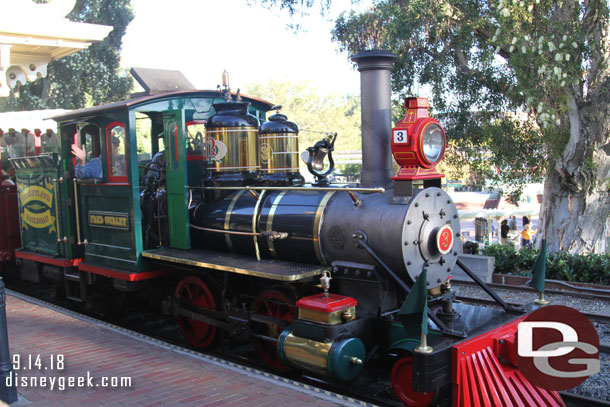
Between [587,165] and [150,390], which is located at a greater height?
[587,165]

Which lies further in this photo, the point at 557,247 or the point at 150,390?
the point at 557,247

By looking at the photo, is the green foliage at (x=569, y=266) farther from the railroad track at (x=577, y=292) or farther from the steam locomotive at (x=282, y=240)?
the steam locomotive at (x=282, y=240)

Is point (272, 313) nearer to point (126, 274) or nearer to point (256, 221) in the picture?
point (256, 221)

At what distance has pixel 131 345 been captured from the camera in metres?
5.70

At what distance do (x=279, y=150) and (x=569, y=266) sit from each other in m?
7.06

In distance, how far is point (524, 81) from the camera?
441 inches

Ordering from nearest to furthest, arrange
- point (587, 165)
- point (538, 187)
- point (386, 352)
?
point (386, 352), point (587, 165), point (538, 187)

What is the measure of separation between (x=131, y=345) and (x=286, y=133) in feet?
9.01

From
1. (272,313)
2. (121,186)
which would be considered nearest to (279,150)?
(272,313)

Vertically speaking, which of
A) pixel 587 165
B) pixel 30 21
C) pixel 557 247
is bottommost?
pixel 557 247

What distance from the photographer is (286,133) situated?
6090mm

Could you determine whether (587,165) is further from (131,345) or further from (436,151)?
(131,345)

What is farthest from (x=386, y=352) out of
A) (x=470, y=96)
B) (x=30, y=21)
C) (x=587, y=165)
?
(x=470, y=96)

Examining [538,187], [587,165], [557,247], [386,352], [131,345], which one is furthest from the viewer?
[538,187]
